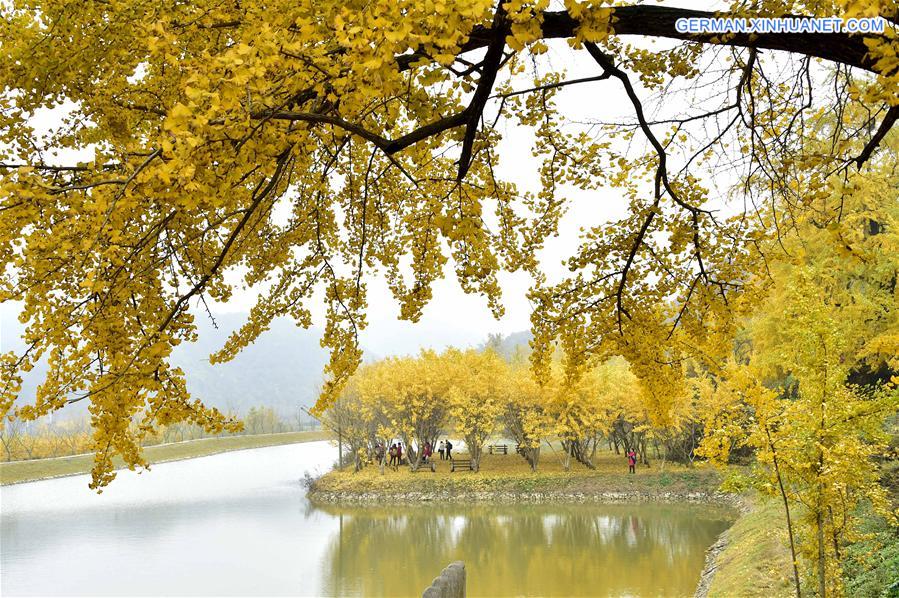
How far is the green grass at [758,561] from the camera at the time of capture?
8.01 metres

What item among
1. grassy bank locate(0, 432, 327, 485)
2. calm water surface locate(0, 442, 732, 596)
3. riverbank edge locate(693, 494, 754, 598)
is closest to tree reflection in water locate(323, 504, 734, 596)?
calm water surface locate(0, 442, 732, 596)

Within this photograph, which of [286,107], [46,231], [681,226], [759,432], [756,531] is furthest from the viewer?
[756,531]

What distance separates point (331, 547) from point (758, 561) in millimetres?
9490

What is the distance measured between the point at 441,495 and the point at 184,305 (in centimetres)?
2000

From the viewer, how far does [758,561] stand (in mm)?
9250

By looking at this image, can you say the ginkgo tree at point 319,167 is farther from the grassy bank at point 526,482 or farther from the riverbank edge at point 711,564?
the grassy bank at point 526,482

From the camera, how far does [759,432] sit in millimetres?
5844

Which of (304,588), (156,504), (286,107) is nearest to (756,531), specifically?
(304,588)

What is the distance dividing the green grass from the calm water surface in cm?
97

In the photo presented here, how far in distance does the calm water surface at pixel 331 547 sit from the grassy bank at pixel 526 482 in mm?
1600

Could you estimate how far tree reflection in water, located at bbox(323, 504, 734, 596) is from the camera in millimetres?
11695

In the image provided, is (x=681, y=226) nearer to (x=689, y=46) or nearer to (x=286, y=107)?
(x=689, y=46)

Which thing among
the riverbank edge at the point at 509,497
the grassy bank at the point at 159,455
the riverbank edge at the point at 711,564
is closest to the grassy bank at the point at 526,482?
the riverbank edge at the point at 509,497

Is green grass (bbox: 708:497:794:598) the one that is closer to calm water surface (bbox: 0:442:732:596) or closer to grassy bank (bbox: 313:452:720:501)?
calm water surface (bbox: 0:442:732:596)
